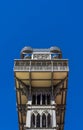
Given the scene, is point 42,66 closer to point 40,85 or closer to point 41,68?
point 41,68

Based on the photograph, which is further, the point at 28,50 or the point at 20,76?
the point at 28,50

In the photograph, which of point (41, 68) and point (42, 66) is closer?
point (41, 68)

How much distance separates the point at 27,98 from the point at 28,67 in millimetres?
3948

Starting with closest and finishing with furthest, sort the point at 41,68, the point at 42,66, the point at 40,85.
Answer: the point at 41,68, the point at 42,66, the point at 40,85

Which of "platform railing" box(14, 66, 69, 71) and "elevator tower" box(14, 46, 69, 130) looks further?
"platform railing" box(14, 66, 69, 71)

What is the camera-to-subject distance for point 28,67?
7188 cm

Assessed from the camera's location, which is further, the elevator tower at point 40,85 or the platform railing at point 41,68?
the platform railing at point 41,68

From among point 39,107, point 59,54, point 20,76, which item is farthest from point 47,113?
point 59,54

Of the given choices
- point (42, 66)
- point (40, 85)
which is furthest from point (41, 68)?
point (40, 85)

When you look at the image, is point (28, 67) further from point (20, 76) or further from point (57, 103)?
point (57, 103)

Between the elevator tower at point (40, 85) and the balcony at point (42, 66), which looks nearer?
the elevator tower at point (40, 85)

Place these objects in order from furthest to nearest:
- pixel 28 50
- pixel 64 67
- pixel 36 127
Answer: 1. pixel 28 50
2. pixel 64 67
3. pixel 36 127

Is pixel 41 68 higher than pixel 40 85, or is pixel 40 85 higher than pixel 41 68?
pixel 41 68

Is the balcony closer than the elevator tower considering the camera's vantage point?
No
